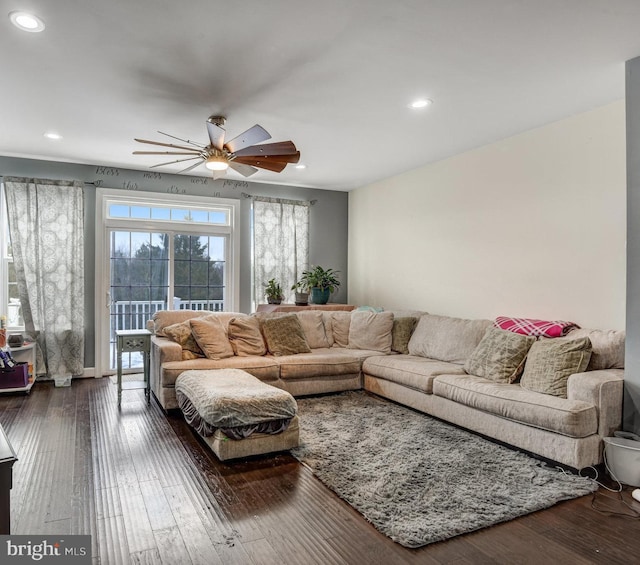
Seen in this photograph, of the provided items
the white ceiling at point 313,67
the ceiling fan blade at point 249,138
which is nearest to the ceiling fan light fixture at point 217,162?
the ceiling fan blade at point 249,138

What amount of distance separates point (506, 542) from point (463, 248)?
346 cm

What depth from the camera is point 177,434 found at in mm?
3701

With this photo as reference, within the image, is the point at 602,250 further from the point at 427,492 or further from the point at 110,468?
the point at 110,468

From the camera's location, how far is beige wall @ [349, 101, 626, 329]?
3.76 metres

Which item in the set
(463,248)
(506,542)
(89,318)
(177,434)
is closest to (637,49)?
(463,248)

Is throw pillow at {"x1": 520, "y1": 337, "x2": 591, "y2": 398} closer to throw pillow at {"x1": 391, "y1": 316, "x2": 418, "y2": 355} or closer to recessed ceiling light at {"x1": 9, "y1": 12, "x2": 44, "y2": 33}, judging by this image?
throw pillow at {"x1": 391, "y1": 316, "x2": 418, "y2": 355}

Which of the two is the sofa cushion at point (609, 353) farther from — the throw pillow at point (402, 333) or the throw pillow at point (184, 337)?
the throw pillow at point (184, 337)

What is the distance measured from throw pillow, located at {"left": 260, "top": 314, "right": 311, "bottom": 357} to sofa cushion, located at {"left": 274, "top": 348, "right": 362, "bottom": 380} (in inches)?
3.7

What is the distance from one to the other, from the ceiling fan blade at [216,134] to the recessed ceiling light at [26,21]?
1124 mm

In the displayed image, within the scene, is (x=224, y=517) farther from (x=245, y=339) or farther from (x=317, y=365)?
(x=245, y=339)

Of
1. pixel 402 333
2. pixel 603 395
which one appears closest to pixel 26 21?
pixel 603 395

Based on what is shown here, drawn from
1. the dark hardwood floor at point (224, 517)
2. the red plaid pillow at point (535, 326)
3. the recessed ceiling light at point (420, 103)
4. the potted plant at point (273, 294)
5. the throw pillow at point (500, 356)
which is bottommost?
the dark hardwood floor at point (224, 517)

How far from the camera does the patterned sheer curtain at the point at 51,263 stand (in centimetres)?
536

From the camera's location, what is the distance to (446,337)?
475 cm
